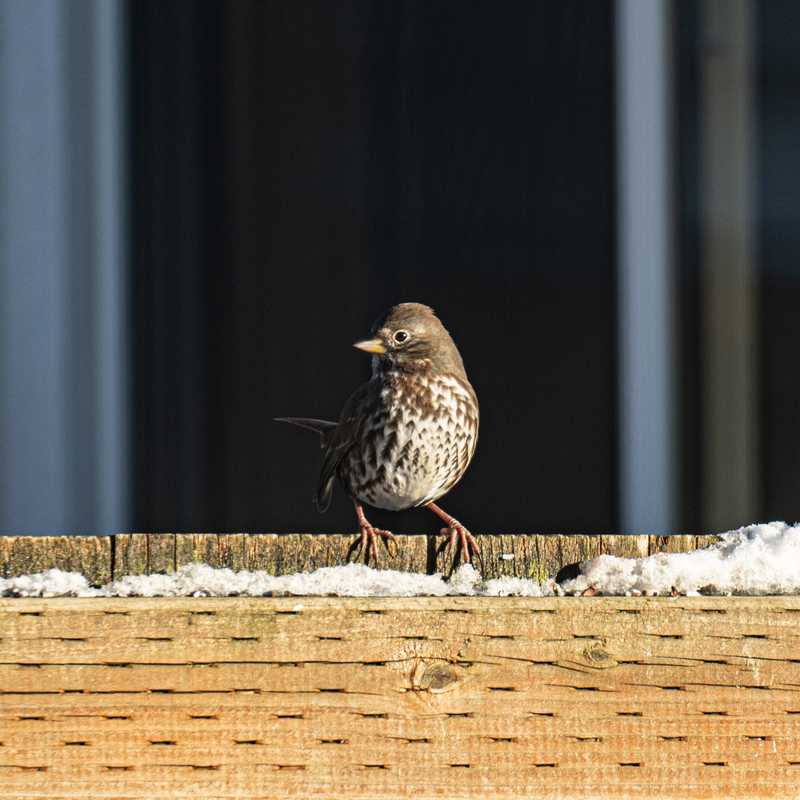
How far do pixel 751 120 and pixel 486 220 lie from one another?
3.08ft

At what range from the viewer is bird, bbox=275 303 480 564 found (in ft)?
10.6

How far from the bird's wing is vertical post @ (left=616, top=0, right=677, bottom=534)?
138cm

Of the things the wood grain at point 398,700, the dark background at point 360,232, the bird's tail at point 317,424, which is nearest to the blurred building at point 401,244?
the dark background at point 360,232

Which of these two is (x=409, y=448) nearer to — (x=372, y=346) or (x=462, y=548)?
(x=372, y=346)

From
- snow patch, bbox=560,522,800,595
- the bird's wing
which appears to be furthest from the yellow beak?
snow patch, bbox=560,522,800,595

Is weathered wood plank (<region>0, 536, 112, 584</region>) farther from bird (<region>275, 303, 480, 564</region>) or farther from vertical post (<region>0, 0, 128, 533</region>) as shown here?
vertical post (<region>0, 0, 128, 533</region>)

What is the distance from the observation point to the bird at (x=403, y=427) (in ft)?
10.6

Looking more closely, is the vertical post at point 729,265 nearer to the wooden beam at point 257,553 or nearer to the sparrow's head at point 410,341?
the sparrow's head at point 410,341

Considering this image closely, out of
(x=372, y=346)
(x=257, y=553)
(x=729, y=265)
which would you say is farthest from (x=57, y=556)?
(x=729, y=265)

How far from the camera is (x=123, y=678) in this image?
4.43ft

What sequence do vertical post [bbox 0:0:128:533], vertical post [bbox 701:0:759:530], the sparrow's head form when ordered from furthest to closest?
1. vertical post [bbox 701:0:759:530]
2. vertical post [bbox 0:0:128:533]
3. the sparrow's head

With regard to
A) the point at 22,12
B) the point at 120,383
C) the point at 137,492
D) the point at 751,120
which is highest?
the point at 22,12

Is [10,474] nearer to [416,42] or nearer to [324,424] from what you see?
[324,424]

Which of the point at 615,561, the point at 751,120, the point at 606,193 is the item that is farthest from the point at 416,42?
the point at 615,561
